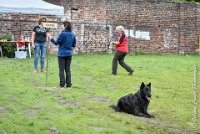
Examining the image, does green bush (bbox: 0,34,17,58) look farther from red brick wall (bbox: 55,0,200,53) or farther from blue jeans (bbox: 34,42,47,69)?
blue jeans (bbox: 34,42,47,69)

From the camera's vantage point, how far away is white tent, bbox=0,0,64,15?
23562 millimetres

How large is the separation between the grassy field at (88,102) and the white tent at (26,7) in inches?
176

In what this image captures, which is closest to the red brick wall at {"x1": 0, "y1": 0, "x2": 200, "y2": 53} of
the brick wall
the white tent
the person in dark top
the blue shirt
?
the brick wall

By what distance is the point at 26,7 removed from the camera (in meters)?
23.7

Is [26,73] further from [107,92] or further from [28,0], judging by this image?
[28,0]

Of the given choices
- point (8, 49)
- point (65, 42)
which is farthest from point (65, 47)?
point (8, 49)

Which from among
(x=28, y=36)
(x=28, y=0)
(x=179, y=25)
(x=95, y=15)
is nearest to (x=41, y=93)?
(x=28, y=0)

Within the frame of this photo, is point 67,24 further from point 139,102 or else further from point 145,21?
point 145,21

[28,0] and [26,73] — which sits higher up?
[28,0]

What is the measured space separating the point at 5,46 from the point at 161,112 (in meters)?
15.1

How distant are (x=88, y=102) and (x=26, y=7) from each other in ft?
42.1

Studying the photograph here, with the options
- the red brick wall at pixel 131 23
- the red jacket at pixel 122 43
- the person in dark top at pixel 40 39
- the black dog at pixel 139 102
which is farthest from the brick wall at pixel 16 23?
the black dog at pixel 139 102

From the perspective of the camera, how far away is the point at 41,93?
1283 cm

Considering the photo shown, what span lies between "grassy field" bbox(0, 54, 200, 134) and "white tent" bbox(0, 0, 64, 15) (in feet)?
14.7
